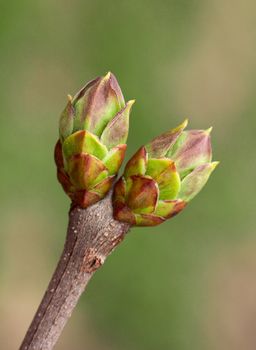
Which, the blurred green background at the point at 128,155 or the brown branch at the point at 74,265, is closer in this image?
the brown branch at the point at 74,265

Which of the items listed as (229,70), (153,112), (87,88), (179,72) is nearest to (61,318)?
(87,88)

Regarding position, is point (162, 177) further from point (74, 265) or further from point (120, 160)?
point (74, 265)

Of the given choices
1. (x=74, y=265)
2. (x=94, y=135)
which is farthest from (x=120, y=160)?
(x=74, y=265)

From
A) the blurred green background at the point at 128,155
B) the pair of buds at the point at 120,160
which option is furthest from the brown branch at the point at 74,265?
the blurred green background at the point at 128,155

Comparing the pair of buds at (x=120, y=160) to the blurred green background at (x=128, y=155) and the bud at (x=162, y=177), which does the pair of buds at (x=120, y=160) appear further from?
the blurred green background at (x=128, y=155)

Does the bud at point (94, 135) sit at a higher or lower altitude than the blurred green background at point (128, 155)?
higher
